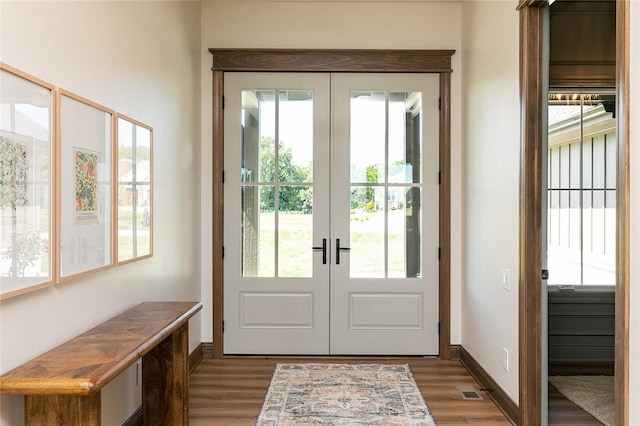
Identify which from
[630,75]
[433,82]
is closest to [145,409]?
[630,75]

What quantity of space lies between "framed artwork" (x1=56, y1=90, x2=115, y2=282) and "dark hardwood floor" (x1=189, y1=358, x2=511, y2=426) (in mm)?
1271

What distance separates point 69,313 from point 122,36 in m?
1.38

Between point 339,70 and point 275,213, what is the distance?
129 cm

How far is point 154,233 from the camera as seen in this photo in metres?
3.00

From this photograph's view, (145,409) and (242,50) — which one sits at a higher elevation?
(242,50)

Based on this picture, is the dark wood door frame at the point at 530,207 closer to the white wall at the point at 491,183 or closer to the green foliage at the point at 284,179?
the white wall at the point at 491,183

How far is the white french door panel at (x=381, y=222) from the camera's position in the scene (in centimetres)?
418

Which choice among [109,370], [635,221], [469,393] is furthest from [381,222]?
[109,370]

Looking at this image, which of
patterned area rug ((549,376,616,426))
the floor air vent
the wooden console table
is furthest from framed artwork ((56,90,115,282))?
patterned area rug ((549,376,616,426))

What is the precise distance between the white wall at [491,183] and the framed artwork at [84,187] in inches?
85.4

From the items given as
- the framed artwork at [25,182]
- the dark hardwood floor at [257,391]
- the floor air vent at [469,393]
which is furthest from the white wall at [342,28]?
the framed artwork at [25,182]

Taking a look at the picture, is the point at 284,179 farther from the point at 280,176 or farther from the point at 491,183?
the point at 491,183

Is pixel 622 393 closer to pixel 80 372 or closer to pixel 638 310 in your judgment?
pixel 638 310

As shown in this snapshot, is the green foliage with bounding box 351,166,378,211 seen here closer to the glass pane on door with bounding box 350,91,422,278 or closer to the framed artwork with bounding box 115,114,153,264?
the glass pane on door with bounding box 350,91,422,278
